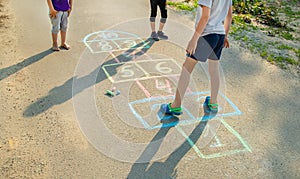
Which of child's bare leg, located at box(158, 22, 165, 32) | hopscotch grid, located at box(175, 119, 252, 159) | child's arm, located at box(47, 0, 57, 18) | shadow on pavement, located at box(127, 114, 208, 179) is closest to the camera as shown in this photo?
shadow on pavement, located at box(127, 114, 208, 179)

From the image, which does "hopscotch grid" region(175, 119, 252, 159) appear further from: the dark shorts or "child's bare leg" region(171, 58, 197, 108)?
the dark shorts

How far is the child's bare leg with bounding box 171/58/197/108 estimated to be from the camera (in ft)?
10.2

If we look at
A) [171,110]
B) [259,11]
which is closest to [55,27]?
[171,110]

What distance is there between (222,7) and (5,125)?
246 cm

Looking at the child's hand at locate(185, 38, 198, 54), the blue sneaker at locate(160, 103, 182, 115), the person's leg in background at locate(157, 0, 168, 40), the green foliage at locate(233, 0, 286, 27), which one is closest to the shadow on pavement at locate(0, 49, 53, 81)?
the person's leg in background at locate(157, 0, 168, 40)

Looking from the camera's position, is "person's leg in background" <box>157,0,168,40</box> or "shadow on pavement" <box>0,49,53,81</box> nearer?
"shadow on pavement" <box>0,49,53,81</box>

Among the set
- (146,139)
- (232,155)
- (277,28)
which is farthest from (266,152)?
(277,28)

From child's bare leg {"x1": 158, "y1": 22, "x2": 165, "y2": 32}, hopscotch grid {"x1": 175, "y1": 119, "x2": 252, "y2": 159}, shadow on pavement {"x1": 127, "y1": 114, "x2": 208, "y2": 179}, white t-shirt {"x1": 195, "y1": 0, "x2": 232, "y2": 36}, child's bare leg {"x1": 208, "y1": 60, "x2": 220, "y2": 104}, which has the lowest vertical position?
shadow on pavement {"x1": 127, "y1": 114, "x2": 208, "y2": 179}

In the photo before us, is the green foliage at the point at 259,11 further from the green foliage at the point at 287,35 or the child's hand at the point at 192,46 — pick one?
the child's hand at the point at 192,46

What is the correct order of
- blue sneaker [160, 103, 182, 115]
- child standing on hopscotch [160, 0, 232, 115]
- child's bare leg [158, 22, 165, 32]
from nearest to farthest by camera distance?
1. child standing on hopscotch [160, 0, 232, 115]
2. blue sneaker [160, 103, 182, 115]
3. child's bare leg [158, 22, 165, 32]

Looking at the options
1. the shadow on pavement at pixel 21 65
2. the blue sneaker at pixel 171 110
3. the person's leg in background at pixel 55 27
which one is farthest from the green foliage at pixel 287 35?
the shadow on pavement at pixel 21 65

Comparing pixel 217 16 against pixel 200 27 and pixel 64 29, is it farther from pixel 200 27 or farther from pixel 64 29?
pixel 64 29

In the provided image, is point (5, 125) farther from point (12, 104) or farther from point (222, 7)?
point (222, 7)

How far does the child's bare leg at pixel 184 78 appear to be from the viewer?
3100 millimetres
